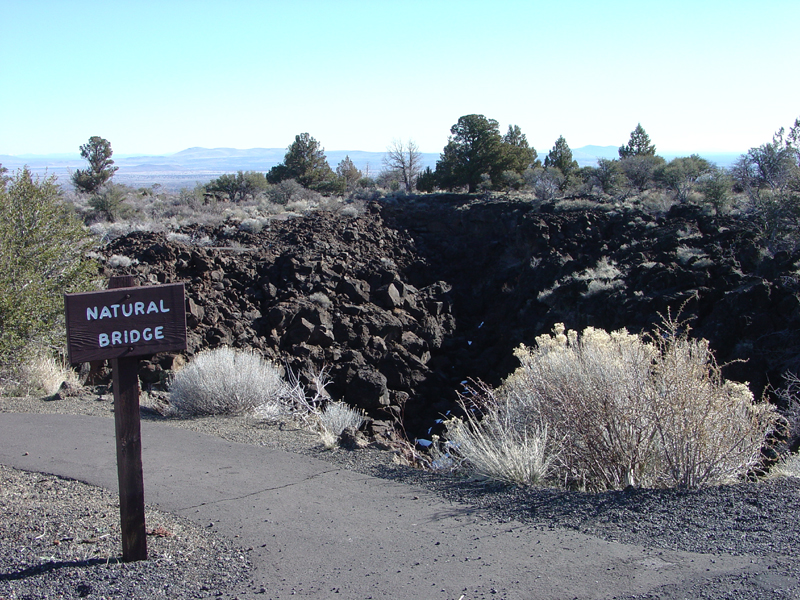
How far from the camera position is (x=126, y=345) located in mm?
3535

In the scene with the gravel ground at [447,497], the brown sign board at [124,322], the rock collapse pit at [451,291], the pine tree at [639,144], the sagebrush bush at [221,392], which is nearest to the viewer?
the gravel ground at [447,497]

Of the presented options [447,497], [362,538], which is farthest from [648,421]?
[362,538]

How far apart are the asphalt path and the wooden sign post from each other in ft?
2.43

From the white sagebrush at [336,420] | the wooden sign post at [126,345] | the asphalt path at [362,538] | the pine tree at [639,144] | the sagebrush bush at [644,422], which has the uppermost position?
the pine tree at [639,144]

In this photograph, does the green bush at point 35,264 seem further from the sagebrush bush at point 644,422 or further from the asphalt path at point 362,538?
the sagebrush bush at point 644,422

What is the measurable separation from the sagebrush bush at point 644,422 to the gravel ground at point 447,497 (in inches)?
13.5

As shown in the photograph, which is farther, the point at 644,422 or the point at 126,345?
the point at 644,422

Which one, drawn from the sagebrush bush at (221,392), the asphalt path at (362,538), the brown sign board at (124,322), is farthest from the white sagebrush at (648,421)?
the sagebrush bush at (221,392)

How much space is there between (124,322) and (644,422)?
12.9 ft

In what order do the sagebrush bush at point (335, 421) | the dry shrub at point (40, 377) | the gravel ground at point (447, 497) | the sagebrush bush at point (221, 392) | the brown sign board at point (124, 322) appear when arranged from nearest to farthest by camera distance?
the gravel ground at point (447, 497) → the brown sign board at point (124, 322) → the sagebrush bush at point (335, 421) → the sagebrush bush at point (221, 392) → the dry shrub at point (40, 377)

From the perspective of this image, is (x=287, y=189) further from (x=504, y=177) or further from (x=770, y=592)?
(x=770, y=592)

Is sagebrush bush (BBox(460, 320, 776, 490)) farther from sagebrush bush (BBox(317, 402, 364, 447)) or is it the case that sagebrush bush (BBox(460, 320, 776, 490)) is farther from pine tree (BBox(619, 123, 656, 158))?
pine tree (BBox(619, 123, 656, 158))

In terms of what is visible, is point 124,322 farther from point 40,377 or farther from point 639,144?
point 639,144

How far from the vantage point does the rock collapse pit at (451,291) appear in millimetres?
12883
